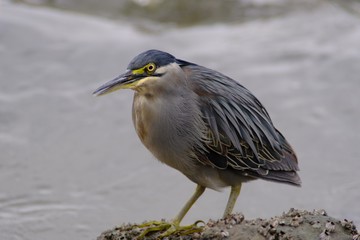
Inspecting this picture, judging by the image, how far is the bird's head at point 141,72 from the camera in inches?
232

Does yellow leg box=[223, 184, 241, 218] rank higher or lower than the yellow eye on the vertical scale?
lower

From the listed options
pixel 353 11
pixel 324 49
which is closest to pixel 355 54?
pixel 324 49

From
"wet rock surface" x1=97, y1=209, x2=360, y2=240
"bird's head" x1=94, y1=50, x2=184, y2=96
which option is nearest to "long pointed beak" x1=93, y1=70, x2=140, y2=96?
"bird's head" x1=94, y1=50, x2=184, y2=96

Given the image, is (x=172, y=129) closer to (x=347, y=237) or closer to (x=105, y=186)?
(x=347, y=237)

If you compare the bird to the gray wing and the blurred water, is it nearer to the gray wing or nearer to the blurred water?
the gray wing

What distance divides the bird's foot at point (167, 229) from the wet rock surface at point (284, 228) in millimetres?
90

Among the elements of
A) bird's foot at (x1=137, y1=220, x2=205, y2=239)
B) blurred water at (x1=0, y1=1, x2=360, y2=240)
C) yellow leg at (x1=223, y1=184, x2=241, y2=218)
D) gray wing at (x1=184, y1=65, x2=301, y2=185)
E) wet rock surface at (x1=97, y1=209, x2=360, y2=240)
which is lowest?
wet rock surface at (x1=97, y1=209, x2=360, y2=240)

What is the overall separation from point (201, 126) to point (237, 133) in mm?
361

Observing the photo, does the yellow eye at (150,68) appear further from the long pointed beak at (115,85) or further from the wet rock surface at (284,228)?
the wet rock surface at (284,228)

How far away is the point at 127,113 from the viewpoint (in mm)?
10836

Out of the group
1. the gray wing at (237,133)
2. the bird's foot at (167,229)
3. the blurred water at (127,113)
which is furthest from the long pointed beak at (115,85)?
the blurred water at (127,113)

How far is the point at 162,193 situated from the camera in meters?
9.20

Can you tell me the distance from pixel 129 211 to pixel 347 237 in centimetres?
365

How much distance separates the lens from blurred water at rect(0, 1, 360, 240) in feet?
29.1
